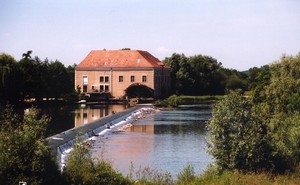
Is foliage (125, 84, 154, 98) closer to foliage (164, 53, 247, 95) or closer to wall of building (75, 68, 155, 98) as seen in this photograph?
wall of building (75, 68, 155, 98)

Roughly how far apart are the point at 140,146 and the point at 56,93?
46198 mm

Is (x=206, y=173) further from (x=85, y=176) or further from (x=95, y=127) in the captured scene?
(x=95, y=127)

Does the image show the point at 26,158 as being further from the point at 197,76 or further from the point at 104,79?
the point at 197,76

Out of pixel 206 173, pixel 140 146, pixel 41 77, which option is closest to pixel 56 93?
pixel 41 77

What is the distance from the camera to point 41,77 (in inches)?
2739

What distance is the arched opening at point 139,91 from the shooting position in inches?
3243

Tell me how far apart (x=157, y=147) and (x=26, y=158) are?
16.5 meters

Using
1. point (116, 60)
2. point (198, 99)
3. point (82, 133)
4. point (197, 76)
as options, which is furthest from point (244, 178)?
point (197, 76)

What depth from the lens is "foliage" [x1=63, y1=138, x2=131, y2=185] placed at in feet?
53.6

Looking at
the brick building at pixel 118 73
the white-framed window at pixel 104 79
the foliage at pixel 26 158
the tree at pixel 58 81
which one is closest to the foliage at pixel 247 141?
the foliage at pixel 26 158

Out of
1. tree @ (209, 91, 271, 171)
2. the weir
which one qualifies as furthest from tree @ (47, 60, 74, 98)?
tree @ (209, 91, 271, 171)

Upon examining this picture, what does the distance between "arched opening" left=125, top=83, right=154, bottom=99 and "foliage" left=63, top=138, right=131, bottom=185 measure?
64738 millimetres

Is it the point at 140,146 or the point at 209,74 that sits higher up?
the point at 209,74

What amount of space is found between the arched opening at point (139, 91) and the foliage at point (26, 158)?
66.4m
